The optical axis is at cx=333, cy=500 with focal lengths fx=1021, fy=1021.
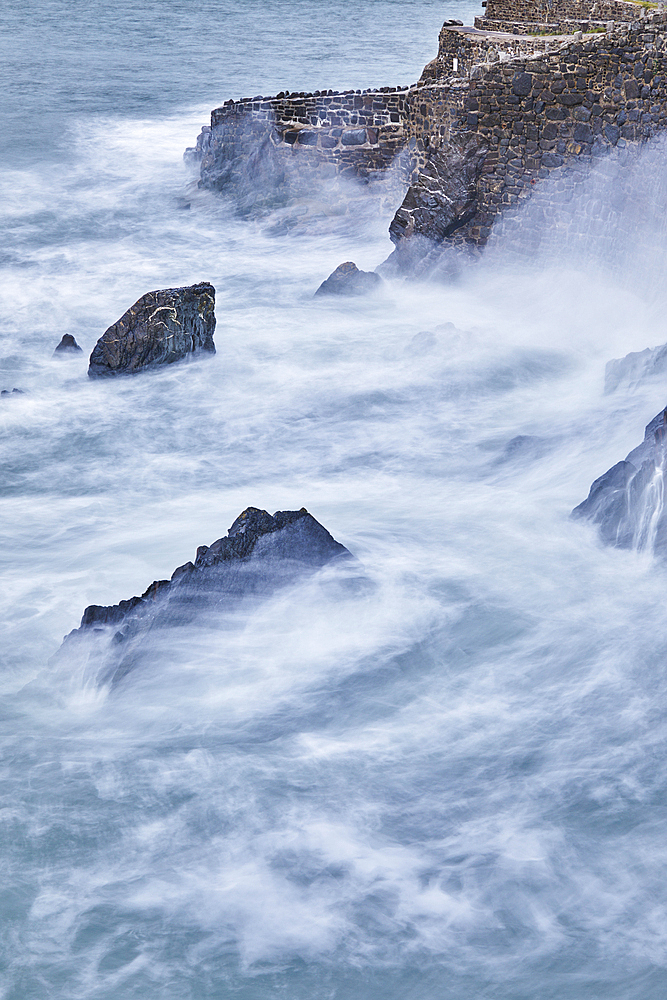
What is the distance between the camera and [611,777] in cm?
639

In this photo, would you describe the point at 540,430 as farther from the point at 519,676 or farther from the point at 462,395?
the point at 519,676

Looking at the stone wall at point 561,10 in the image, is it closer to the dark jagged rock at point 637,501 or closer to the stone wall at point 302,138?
the stone wall at point 302,138

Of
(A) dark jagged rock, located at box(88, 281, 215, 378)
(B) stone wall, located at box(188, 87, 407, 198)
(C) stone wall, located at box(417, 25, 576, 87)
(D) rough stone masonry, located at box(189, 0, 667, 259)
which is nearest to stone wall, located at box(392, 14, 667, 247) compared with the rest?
(D) rough stone masonry, located at box(189, 0, 667, 259)

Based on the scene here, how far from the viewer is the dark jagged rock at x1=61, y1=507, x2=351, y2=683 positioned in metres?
Answer: 7.40

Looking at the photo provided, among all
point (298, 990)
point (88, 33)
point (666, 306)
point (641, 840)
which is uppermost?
point (88, 33)

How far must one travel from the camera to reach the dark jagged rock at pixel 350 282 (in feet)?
51.1

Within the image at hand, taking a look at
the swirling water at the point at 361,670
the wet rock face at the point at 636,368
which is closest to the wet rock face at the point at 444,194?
the swirling water at the point at 361,670

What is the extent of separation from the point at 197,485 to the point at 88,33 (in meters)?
41.5

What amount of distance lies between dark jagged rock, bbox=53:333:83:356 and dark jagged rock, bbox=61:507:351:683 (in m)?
6.64

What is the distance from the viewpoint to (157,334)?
13273 millimetres

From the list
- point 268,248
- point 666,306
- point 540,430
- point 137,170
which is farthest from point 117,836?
point 137,170

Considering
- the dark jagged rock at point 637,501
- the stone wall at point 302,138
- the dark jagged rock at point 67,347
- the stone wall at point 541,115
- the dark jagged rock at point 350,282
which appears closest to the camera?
the dark jagged rock at point 637,501

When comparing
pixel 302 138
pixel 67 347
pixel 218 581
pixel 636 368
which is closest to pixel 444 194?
pixel 636 368

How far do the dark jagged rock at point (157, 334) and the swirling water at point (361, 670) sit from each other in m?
0.33
